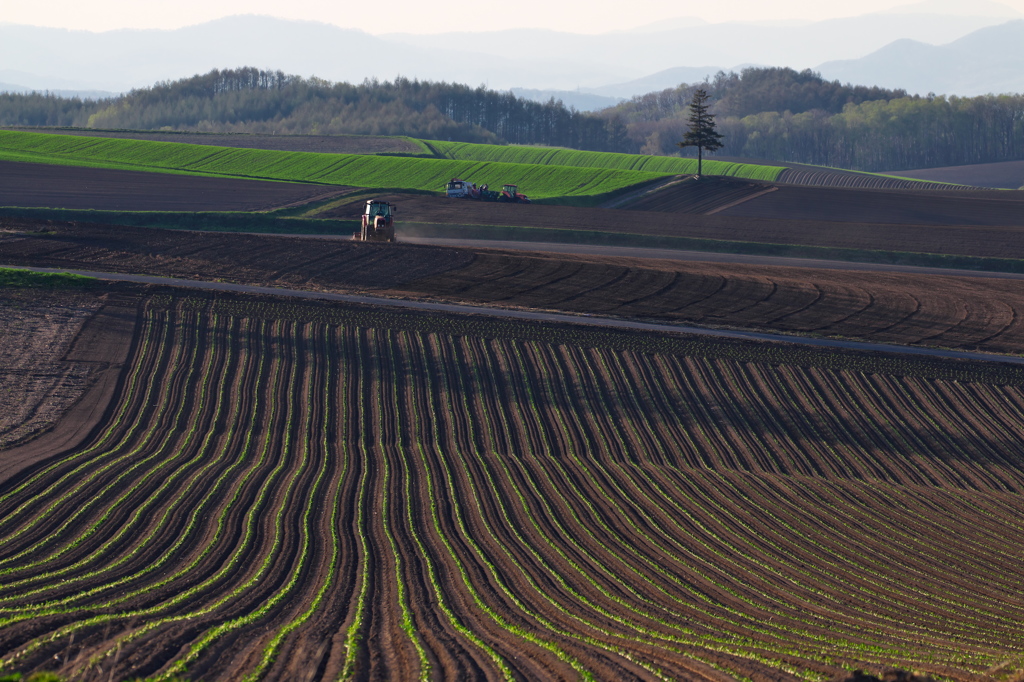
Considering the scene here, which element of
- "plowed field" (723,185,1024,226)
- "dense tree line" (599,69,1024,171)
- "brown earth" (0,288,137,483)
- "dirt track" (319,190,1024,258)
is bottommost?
"brown earth" (0,288,137,483)

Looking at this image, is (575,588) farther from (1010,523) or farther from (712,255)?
(712,255)

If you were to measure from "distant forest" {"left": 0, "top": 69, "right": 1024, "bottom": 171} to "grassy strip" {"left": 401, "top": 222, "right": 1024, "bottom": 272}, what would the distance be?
7813cm

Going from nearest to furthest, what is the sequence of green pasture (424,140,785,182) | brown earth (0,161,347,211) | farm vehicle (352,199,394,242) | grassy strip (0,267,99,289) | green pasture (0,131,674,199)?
grassy strip (0,267,99,289) < farm vehicle (352,199,394,242) < brown earth (0,161,347,211) < green pasture (0,131,674,199) < green pasture (424,140,785,182)

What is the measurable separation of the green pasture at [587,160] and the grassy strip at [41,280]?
72.5m

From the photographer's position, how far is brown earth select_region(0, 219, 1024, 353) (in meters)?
37.5

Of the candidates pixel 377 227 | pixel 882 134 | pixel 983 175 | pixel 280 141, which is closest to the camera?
pixel 377 227

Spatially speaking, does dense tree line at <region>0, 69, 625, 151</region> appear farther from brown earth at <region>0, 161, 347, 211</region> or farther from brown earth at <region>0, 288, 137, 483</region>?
brown earth at <region>0, 288, 137, 483</region>

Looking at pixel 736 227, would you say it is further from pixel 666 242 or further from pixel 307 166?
pixel 307 166

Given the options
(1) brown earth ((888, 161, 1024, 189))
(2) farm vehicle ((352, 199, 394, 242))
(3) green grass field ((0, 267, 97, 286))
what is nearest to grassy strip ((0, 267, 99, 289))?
(3) green grass field ((0, 267, 97, 286))

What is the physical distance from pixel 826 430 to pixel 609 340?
860 cm

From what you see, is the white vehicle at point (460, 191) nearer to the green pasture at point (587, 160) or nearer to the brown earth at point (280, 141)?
the brown earth at point (280, 141)

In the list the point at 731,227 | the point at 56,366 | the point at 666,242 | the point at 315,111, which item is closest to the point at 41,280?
the point at 56,366

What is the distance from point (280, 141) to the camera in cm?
10281

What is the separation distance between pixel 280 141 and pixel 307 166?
22.9 metres
